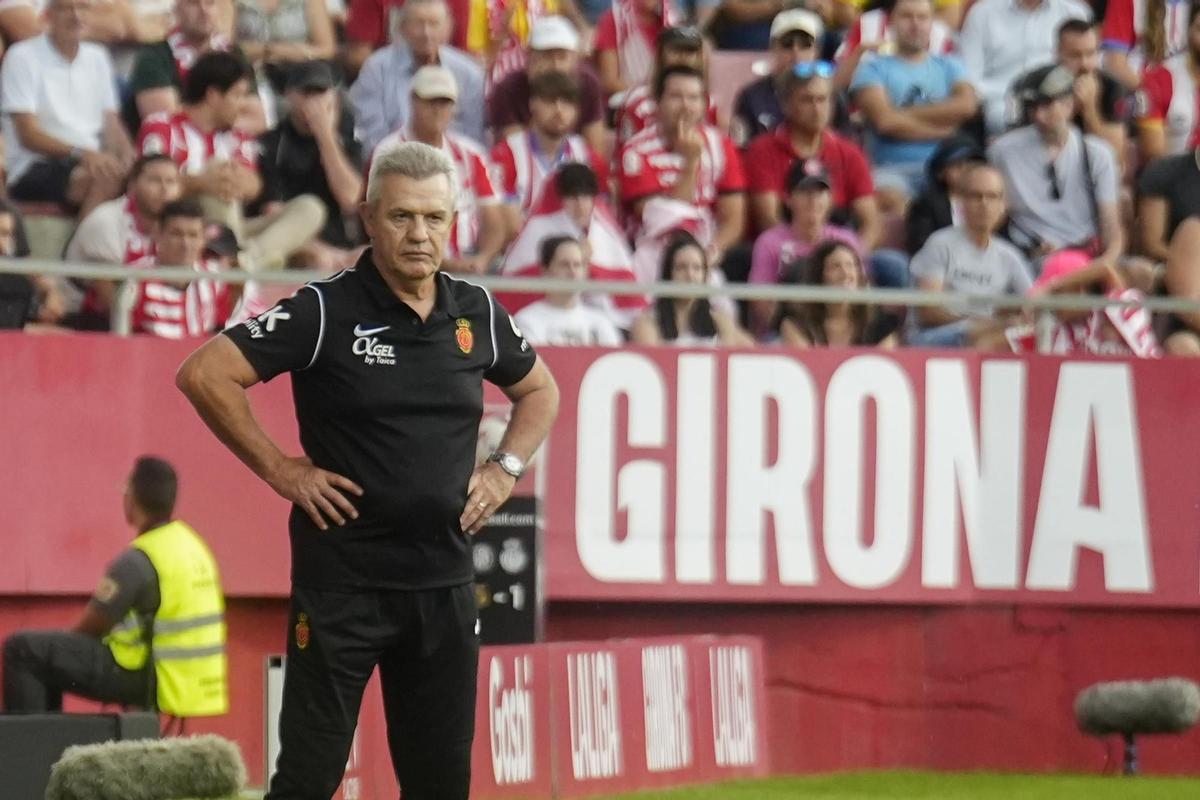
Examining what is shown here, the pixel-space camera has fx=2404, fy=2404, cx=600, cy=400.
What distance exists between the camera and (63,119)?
482 inches

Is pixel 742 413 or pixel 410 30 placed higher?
pixel 410 30

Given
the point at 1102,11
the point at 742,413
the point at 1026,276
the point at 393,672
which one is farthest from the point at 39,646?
the point at 1102,11

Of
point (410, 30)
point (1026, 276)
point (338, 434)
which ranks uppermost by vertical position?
point (410, 30)

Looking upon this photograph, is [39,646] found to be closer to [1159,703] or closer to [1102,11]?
[1159,703]

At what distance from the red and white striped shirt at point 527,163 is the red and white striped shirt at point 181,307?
2.08m

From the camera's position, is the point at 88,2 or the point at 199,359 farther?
the point at 88,2

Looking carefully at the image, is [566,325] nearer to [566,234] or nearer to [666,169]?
[566,234]

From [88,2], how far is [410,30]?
1.73m

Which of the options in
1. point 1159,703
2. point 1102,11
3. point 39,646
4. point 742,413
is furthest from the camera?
point 1102,11

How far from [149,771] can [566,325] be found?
170 inches

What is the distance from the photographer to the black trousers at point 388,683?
5828 mm

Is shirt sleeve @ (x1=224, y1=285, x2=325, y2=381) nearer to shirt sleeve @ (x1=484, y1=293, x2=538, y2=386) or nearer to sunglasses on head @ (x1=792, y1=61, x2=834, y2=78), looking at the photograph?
shirt sleeve @ (x1=484, y1=293, x2=538, y2=386)

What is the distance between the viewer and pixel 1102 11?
1598 centimetres

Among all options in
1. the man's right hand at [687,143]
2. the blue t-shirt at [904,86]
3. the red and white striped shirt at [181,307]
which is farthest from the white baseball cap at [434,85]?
the blue t-shirt at [904,86]
